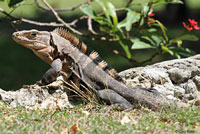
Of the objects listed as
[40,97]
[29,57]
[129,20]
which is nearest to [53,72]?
[40,97]

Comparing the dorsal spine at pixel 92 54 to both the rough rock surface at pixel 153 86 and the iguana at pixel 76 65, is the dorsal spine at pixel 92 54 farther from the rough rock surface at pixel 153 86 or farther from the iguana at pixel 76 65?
the rough rock surface at pixel 153 86

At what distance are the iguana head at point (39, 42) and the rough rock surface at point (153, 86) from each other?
480 millimetres

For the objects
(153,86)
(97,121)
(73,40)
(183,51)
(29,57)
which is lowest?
(29,57)

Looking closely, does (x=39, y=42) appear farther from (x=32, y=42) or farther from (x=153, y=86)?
(x=153, y=86)

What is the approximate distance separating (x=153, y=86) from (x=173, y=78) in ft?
1.35

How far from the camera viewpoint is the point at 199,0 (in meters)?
19.1

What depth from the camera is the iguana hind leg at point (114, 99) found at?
5.35m

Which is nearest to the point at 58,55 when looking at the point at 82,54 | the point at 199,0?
the point at 82,54

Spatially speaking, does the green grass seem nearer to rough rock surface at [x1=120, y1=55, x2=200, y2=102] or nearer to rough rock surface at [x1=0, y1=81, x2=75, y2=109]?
rough rock surface at [x1=0, y1=81, x2=75, y2=109]

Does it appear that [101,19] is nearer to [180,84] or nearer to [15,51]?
[180,84]

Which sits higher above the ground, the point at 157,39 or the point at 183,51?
the point at 157,39

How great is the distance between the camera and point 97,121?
14.5ft

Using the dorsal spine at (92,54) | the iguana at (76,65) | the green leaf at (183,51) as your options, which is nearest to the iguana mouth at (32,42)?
the iguana at (76,65)

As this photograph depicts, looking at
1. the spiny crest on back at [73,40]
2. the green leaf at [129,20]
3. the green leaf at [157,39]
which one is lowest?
the spiny crest on back at [73,40]
